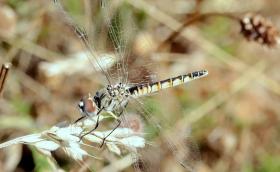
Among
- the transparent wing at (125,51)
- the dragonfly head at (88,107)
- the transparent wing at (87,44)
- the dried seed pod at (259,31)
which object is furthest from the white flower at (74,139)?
the dried seed pod at (259,31)

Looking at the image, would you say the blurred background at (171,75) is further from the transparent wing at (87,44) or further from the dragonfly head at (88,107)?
the dragonfly head at (88,107)

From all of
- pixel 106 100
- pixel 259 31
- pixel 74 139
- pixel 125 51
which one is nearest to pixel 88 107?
pixel 106 100

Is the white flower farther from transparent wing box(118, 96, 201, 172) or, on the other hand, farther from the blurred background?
the blurred background

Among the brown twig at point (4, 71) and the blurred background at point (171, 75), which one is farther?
the blurred background at point (171, 75)

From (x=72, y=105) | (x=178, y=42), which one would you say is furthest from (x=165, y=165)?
(x=178, y=42)

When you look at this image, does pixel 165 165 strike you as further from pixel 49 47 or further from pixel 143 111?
pixel 49 47

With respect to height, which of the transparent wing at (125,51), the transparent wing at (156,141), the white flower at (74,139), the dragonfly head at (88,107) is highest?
the transparent wing at (125,51)

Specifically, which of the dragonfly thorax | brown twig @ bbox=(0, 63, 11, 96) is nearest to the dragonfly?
the dragonfly thorax
